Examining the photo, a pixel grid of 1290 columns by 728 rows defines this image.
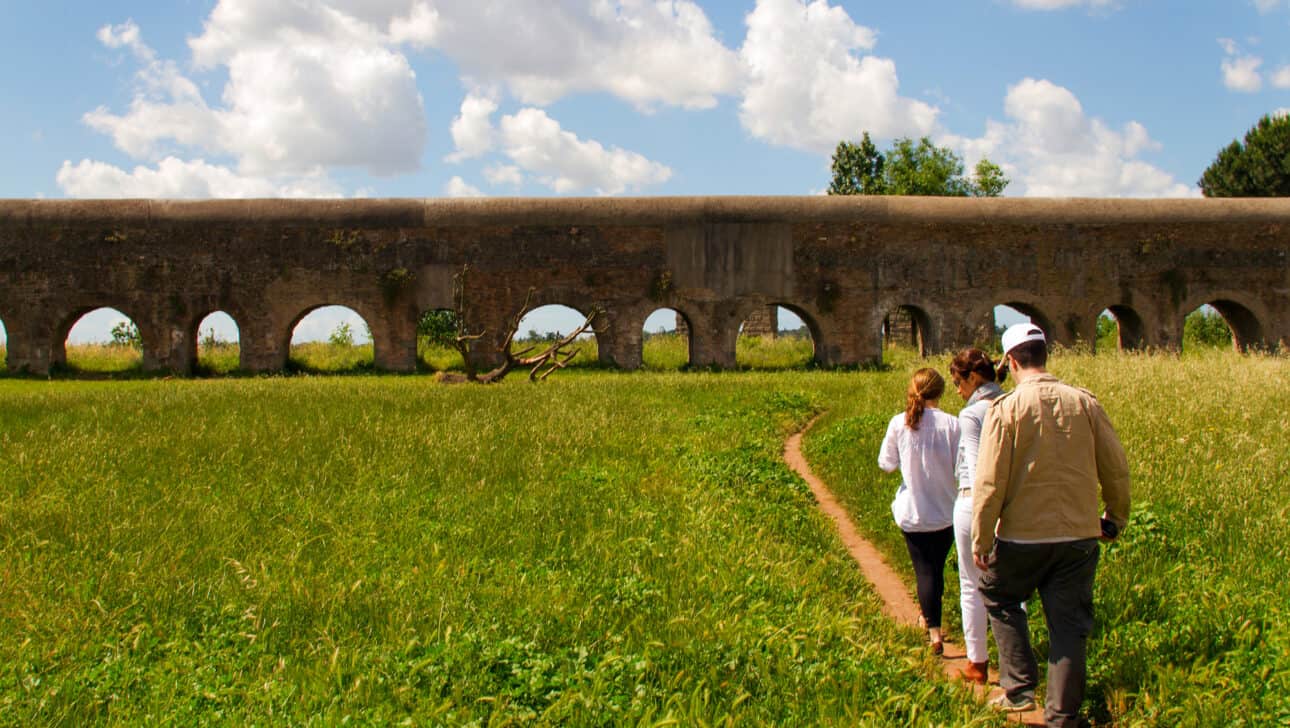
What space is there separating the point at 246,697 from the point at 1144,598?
441 cm

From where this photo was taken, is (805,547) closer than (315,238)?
Yes

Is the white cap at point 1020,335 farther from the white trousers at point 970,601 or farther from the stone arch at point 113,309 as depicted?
the stone arch at point 113,309

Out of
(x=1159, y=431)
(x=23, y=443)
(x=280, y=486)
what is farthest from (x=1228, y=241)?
(x=23, y=443)

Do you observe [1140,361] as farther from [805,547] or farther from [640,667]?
[640,667]

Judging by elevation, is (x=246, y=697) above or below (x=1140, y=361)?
below

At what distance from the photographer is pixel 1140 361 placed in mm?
14367

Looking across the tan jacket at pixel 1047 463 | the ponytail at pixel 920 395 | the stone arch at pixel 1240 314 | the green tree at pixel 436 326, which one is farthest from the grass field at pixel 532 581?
the green tree at pixel 436 326

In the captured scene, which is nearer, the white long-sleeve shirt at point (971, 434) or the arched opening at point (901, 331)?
the white long-sleeve shirt at point (971, 434)

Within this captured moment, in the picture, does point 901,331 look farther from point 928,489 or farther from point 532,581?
point 532,581

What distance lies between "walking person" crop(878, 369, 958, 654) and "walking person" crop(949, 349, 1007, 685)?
23cm

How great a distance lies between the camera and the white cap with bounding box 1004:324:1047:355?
4090 millimetres

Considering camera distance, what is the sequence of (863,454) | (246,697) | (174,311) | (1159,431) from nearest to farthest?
1. (246,697)
2. (1159,431)
3. (863,454)
4. (174,311)

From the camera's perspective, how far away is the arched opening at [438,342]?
2133cm

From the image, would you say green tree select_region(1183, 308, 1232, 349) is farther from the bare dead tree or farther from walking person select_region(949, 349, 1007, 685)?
walking person select_region(949, 349, 1007, 685)
